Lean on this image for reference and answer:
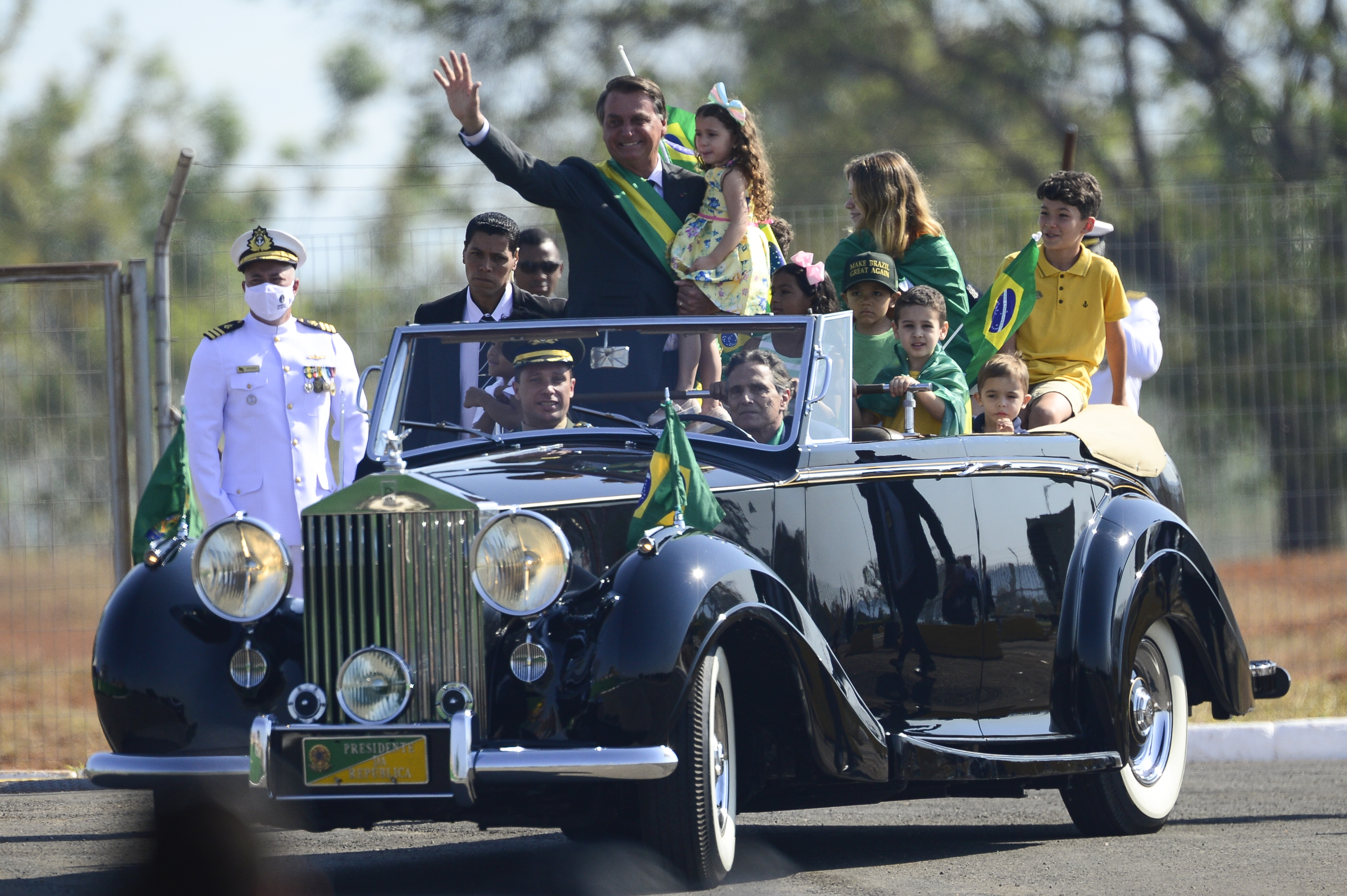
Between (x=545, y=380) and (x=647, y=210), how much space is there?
3.92ft

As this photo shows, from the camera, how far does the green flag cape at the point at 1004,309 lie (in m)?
6.92

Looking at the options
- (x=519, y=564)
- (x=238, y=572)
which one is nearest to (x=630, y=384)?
(x=519, y=564)

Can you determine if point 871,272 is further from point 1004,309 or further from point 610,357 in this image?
point 610,357

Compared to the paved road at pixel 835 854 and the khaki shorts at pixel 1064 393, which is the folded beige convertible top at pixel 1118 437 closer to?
the khaki shorts at pixel 1064 393

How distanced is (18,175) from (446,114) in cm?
1104

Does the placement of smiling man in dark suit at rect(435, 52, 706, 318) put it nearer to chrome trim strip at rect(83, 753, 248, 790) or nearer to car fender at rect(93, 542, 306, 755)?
car fender at rect(93, 542, 306, 755)

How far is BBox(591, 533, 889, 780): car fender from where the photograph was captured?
436 cm

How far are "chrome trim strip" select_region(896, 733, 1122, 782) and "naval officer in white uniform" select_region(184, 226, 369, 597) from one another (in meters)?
2.70

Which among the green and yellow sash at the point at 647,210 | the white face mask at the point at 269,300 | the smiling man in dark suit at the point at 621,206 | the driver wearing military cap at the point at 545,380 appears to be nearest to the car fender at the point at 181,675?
the driver wearing military cap at the point at 545,380

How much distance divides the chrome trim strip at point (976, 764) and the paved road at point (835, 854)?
0.88 feet

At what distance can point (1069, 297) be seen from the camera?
715 cm

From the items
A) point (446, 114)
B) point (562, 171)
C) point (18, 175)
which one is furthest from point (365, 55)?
point (562, 171)

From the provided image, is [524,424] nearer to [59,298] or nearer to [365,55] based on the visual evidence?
[59,298]

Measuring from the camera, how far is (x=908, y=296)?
21.0 ft
